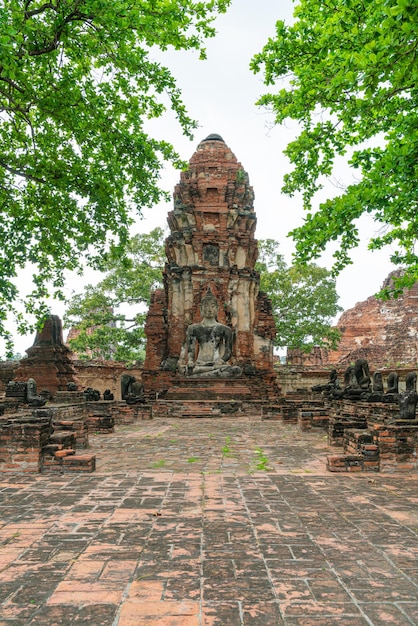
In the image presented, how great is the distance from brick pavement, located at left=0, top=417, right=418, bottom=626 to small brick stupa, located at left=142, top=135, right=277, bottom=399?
46.8 feet

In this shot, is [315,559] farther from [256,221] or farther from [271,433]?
[256,221]

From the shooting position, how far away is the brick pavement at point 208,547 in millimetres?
2713

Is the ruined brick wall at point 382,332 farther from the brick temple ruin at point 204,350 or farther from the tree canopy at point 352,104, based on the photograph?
the tree canopy at point 352,104

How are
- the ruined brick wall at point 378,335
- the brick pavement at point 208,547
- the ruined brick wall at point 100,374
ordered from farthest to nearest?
the ruined brick wall at point 378,335, the ruined brick wall at point 100,374, the brick pavement at point 208,547

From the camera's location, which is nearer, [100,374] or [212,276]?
[212,276]

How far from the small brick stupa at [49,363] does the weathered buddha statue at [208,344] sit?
4504 mm

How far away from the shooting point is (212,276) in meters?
21.2

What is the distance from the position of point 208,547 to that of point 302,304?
28.1 metres

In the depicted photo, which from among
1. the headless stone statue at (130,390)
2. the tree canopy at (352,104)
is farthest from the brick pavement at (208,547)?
the headless stone statue at (130,390)

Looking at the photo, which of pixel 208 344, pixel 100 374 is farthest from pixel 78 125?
pixel 100 374

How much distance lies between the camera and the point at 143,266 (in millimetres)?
32125

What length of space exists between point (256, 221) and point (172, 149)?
10989 mm

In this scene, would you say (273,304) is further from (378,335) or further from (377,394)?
(377,394)

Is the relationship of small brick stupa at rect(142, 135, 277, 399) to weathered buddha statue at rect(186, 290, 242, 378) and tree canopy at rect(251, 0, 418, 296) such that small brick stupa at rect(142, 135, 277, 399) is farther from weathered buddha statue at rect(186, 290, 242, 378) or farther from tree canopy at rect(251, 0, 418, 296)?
tree canopy at rect(251, 0, 418, 296)
